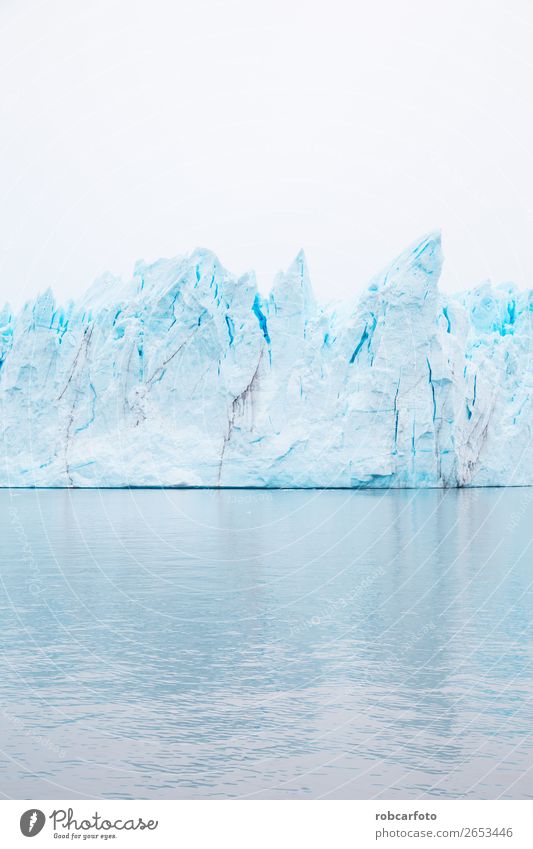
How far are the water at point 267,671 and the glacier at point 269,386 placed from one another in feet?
60.9

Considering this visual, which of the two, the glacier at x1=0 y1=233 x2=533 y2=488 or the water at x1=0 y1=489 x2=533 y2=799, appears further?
the glacier at x1=0 y1=233 x2=533 y2=488

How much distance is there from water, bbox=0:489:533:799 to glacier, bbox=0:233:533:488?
1857 centimetres

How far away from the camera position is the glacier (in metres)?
37.9

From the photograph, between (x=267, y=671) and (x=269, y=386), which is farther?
(x=269, y=386)

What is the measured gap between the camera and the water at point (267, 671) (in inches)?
254

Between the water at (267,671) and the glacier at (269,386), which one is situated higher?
the glacier at (269,386)

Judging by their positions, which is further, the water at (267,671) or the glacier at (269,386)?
the glacier at (269,386)

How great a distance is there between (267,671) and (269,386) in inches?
1279

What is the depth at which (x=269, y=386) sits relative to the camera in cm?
4131

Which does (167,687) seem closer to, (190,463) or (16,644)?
(16,644)

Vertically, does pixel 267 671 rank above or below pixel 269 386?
below

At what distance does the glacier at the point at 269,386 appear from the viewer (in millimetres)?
37938

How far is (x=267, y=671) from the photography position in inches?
358

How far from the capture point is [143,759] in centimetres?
664
